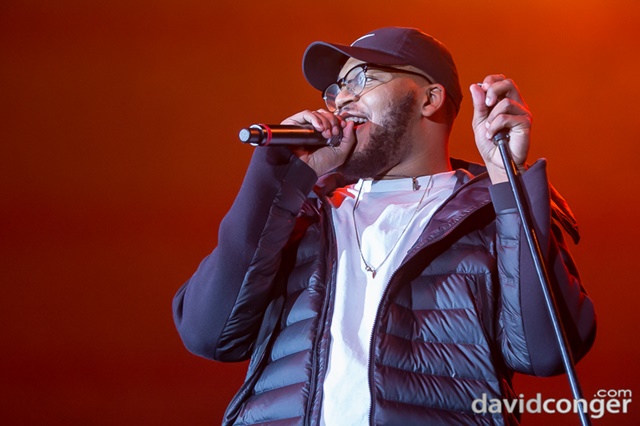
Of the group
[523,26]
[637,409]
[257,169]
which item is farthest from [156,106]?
[637,409]

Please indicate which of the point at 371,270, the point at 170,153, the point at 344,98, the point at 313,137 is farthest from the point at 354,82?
the point at 170,153

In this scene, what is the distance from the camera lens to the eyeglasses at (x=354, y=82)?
198cm

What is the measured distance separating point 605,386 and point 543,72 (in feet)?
3.27

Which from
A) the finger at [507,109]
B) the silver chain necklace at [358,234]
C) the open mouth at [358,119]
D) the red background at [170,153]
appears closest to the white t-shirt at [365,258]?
the silver chain necklace at [358,234]

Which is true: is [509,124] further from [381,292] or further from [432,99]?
[432,99]

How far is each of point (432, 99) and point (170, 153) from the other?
0.87m

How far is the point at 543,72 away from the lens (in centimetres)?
269

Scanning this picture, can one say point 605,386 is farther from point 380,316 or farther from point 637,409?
point 380,316

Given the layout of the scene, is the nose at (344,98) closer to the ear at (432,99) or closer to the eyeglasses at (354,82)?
the eyeglasses at (354,82)

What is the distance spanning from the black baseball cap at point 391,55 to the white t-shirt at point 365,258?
28 cm

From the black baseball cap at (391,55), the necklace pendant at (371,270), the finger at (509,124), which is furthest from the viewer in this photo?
the black baseball cap at (391,55)

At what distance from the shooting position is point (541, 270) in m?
1.30

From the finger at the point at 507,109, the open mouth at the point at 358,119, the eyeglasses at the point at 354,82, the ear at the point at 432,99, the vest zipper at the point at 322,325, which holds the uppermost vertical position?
the eyeglasses at the point at 354,82

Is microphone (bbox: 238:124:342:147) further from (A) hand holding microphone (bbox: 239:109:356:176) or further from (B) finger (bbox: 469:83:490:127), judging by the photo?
(B) finger (bbox: 469:83:490:127)
